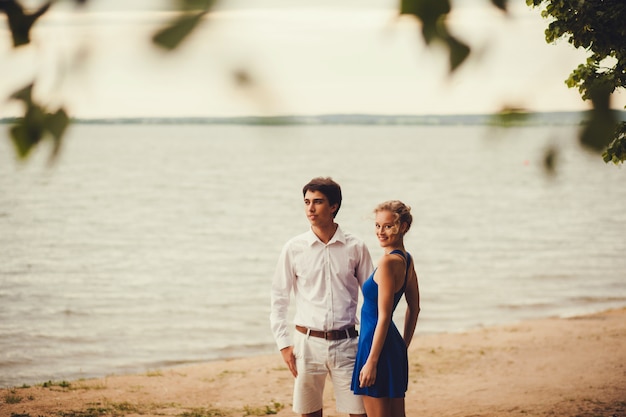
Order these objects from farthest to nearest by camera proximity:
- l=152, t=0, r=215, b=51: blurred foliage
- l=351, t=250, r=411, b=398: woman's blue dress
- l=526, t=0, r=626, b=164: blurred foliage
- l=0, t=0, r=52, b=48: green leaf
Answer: l=351, t=250, r=411, b=398: woman's blue dress, l=526, t=0, r=626, b=164: blurred foliage, l=0, t=0, r=52, b=48: green leaf, l=152, t=0, r=215, b=51: blurred foliage

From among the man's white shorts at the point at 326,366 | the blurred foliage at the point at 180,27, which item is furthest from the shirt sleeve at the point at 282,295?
the blurred foliage at the point at 180,27

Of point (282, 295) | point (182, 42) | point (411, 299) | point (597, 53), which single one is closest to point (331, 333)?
point (282, 295)

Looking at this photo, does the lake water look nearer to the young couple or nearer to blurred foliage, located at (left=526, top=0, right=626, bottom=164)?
blurred foliage, located at (left=526, top=0, right=626, bottom=164)

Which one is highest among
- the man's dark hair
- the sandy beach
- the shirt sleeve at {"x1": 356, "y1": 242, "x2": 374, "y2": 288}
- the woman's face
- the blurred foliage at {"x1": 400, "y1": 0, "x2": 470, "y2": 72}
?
the man's dark hair

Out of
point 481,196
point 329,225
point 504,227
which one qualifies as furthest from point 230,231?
point 329,225

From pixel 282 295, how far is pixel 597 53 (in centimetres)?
320

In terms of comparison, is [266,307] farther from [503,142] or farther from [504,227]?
[504,227]

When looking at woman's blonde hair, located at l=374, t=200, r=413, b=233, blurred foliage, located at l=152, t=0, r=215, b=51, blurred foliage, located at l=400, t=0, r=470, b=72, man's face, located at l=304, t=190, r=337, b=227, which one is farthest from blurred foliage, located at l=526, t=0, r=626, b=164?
man's face, located at l=304, t=190, r=337, b=227

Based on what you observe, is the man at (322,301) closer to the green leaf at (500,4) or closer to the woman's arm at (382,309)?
the woman's arm at (382,309)

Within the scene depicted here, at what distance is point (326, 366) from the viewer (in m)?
4.82

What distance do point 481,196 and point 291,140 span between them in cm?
5632

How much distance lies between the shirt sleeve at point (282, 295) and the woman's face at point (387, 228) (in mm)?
627

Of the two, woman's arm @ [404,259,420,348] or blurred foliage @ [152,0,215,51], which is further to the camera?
woman's arm @ [404,259,420,348]

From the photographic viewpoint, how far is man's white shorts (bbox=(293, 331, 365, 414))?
476 centimetres
